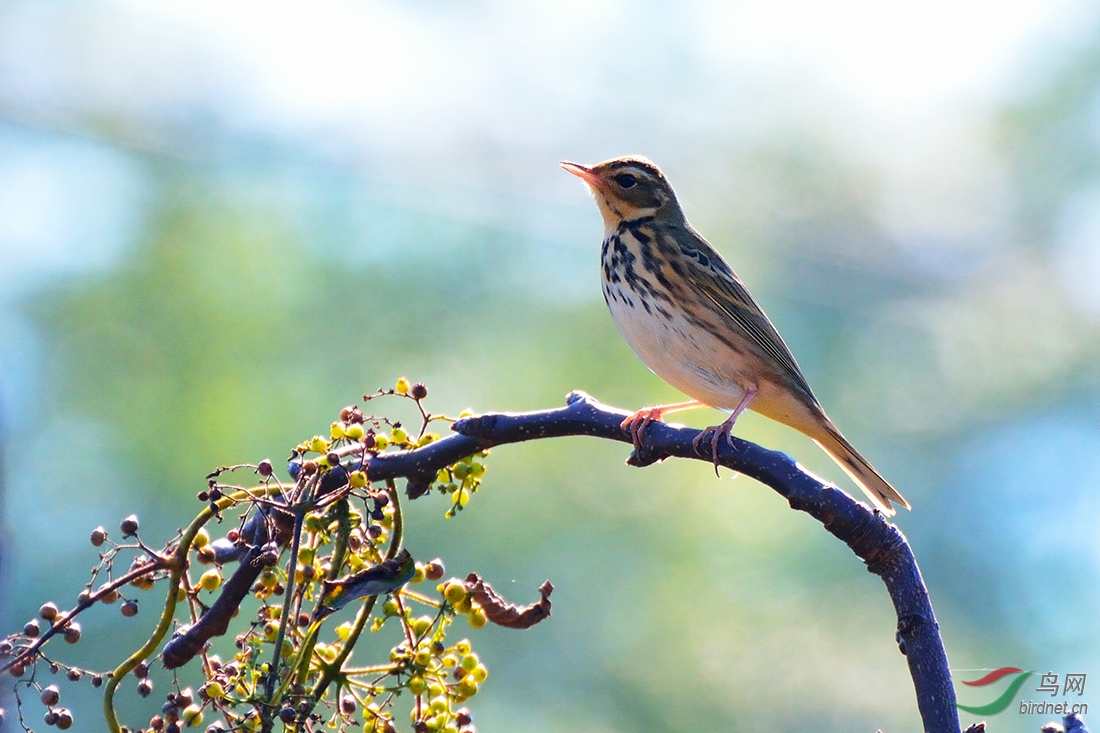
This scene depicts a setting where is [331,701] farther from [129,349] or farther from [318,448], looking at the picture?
[129,349]

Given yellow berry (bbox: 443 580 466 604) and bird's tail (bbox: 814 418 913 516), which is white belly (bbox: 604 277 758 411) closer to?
bird's tail (bbox: 814 418 913 516)

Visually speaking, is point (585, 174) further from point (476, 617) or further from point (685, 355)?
point (476, 617)

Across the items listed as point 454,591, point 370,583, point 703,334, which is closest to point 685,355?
point 703,334

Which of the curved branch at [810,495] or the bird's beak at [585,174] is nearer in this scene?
the curved branch at [810,495]

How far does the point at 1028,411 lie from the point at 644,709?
473 centimetres

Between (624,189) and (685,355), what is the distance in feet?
2.42

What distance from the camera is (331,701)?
Answer: 162 centimetres

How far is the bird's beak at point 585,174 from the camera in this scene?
3.66 metres

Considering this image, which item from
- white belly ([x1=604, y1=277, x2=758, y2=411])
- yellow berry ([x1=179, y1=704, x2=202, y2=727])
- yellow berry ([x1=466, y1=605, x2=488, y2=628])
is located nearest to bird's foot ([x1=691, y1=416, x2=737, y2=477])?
yellow berry ([x1=466, y1=605, x2=488, y2=628])

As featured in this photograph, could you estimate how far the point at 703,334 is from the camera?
10.9 feet

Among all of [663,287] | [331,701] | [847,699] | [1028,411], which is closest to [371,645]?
[847,699]

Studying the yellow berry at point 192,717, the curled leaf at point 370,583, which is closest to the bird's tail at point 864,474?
the curled leaf at point 370,583

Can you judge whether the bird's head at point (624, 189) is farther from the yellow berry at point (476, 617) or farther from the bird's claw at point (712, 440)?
the yellow berry at point (476, 617)

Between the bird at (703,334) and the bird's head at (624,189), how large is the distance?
0.05 m
